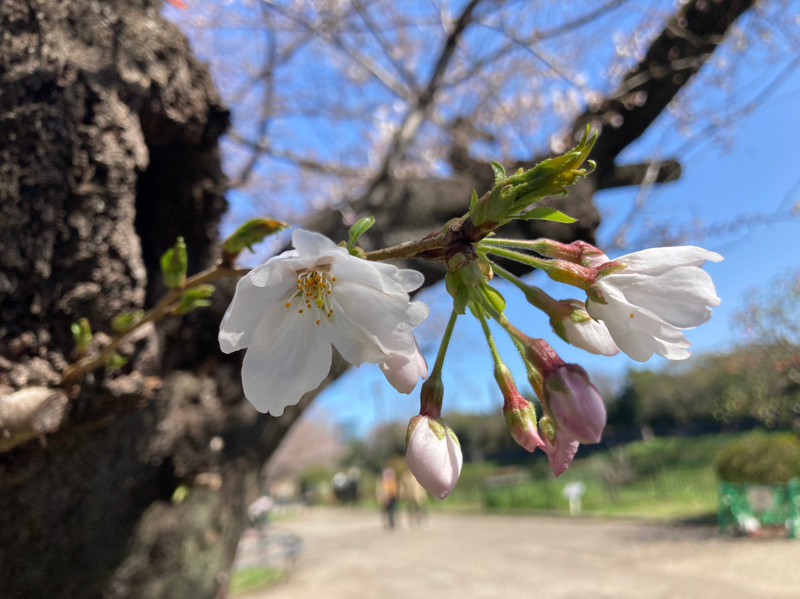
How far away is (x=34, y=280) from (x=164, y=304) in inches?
18.8

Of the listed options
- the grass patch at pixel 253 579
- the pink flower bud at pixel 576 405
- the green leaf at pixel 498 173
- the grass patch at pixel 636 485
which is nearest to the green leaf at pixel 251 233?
the green leaf at pixel 498 173

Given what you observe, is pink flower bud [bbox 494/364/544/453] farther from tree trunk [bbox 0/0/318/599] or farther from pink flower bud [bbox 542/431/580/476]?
tree trunk [bbox 0/0/318/599]

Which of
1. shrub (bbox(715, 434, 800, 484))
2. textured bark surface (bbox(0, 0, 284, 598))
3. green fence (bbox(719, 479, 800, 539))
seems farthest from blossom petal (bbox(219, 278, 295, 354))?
shrub (bbox(715, 434, 800, 484))

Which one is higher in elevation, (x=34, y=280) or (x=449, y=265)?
(x=34, y=280)

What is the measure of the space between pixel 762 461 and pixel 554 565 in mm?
3265

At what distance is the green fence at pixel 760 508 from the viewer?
23.2 feet

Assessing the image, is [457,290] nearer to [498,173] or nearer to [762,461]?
[498,173]

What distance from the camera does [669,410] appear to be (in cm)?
1842

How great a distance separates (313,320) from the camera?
966 millimetres

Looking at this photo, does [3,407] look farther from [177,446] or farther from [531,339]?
[531,339]

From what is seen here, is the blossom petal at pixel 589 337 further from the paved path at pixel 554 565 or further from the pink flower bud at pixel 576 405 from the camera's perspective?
the paved path at pixel 554 565

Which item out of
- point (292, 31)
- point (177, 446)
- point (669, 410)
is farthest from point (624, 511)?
point (177, 446)

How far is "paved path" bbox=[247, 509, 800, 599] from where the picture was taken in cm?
601

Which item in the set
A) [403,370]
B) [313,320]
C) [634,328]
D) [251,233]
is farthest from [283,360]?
[634,328]
